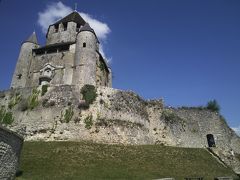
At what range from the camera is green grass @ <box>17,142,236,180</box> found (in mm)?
14570

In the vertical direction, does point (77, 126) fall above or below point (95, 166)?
above

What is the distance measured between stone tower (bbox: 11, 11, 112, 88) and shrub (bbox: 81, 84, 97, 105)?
483cm

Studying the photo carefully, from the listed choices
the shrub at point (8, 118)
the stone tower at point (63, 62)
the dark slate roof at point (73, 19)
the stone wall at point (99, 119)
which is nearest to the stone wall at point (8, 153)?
the stone wall at point (99, 119)

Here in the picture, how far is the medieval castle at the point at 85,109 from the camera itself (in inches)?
918

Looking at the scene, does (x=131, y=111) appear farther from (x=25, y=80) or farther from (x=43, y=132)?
(x=25, y=80)

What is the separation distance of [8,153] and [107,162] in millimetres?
7090

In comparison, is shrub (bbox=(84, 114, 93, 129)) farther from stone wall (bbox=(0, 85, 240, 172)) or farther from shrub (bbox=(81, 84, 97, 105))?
shrub (bbox=(81, 84, 97, 105))

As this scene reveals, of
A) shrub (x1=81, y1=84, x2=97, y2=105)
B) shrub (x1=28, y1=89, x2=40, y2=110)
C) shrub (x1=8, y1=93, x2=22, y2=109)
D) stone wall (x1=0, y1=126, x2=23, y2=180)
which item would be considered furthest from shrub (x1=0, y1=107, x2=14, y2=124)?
stone wall (x1=0, y1=126, x2=23, y2=180)

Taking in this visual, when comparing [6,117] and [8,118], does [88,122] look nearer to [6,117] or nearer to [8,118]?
[8,118]

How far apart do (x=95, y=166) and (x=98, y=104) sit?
8.95 m

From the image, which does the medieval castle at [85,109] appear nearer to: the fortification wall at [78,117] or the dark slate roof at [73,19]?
the fortification wall at [78,117]

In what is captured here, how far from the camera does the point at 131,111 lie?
25.8 metres

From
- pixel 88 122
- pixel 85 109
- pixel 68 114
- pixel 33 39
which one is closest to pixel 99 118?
pixel 88 122

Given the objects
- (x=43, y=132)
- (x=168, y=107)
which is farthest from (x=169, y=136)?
(x=43, y=132)
